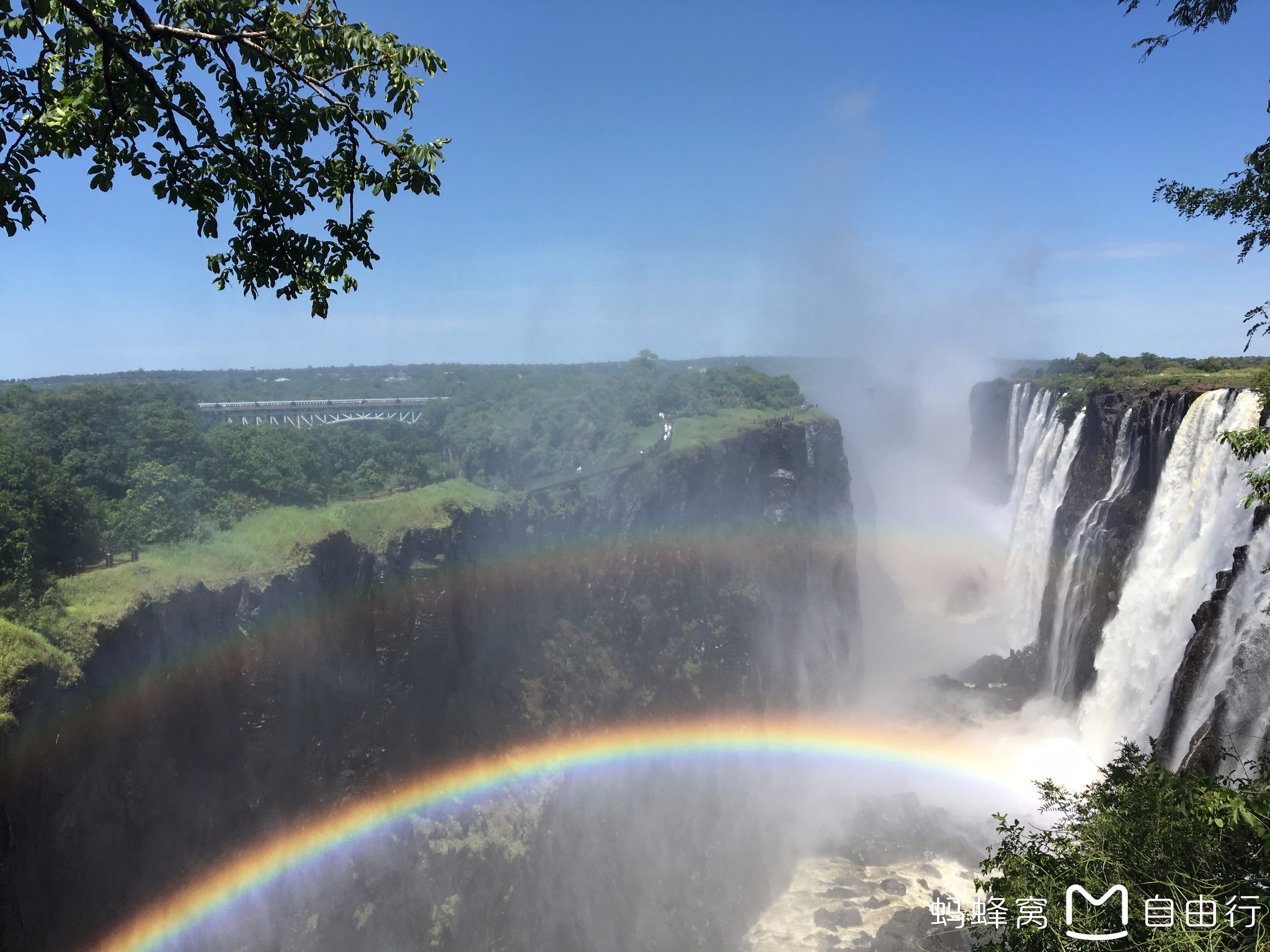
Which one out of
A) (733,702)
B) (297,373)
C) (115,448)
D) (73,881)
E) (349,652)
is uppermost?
(297,373)

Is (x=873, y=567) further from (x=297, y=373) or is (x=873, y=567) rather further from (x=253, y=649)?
(x=297, y=373)

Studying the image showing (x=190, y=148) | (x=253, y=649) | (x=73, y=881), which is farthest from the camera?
(x=253, y=649)

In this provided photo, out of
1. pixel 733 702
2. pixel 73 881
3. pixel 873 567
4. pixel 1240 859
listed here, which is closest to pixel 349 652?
pixel 73 881

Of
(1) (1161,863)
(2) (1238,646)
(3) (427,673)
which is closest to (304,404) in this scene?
(3) (427,673)

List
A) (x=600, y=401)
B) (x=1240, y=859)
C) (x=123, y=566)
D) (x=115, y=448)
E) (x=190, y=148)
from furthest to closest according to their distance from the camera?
(x=600, y=401) < (x=115, y=448) < (x=123, y=566) < (x=1240, y=859) < (x=190, y=148)

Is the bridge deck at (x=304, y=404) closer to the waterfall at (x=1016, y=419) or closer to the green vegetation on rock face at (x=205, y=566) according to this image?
the green vegetation on rock face at (x=205, y=566)

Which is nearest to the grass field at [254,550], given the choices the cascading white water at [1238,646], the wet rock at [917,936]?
the wet rock at [917,936]

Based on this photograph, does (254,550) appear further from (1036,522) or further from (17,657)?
(1036,522)
